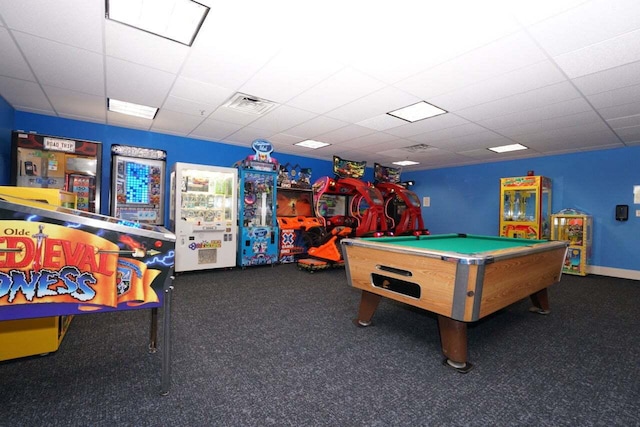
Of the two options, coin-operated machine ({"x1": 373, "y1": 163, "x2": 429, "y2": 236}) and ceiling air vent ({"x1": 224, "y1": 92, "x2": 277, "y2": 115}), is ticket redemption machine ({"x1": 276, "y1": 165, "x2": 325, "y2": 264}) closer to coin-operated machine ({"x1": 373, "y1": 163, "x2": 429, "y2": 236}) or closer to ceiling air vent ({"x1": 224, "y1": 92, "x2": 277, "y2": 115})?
coin-operated machine ({"x1": 373, "y1": 163, "x2": 429, "y2": 236})

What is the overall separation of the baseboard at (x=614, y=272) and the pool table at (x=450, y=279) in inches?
162

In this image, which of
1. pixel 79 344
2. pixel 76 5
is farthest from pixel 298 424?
pixel 76 5

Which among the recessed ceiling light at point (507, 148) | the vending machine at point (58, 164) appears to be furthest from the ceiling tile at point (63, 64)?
the recessed ceiling light at point (507, 148)

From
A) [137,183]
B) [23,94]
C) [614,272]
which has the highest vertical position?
[23,94]

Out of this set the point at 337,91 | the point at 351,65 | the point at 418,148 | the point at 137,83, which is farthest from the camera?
the point at 418,148

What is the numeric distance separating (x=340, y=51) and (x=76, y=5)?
1.93m

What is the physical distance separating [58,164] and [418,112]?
15.5ft

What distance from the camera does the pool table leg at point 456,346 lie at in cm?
208

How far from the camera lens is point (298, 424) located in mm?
1509

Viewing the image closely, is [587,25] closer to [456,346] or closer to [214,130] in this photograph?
[456,346]

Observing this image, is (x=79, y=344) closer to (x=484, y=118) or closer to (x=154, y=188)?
(x=154, y=188)

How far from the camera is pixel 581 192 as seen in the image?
590cm

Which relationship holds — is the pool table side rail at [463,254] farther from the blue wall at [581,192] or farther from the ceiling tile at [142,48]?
the blue wall at [581,192]

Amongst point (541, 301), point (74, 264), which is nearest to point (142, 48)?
point (74, 264)
